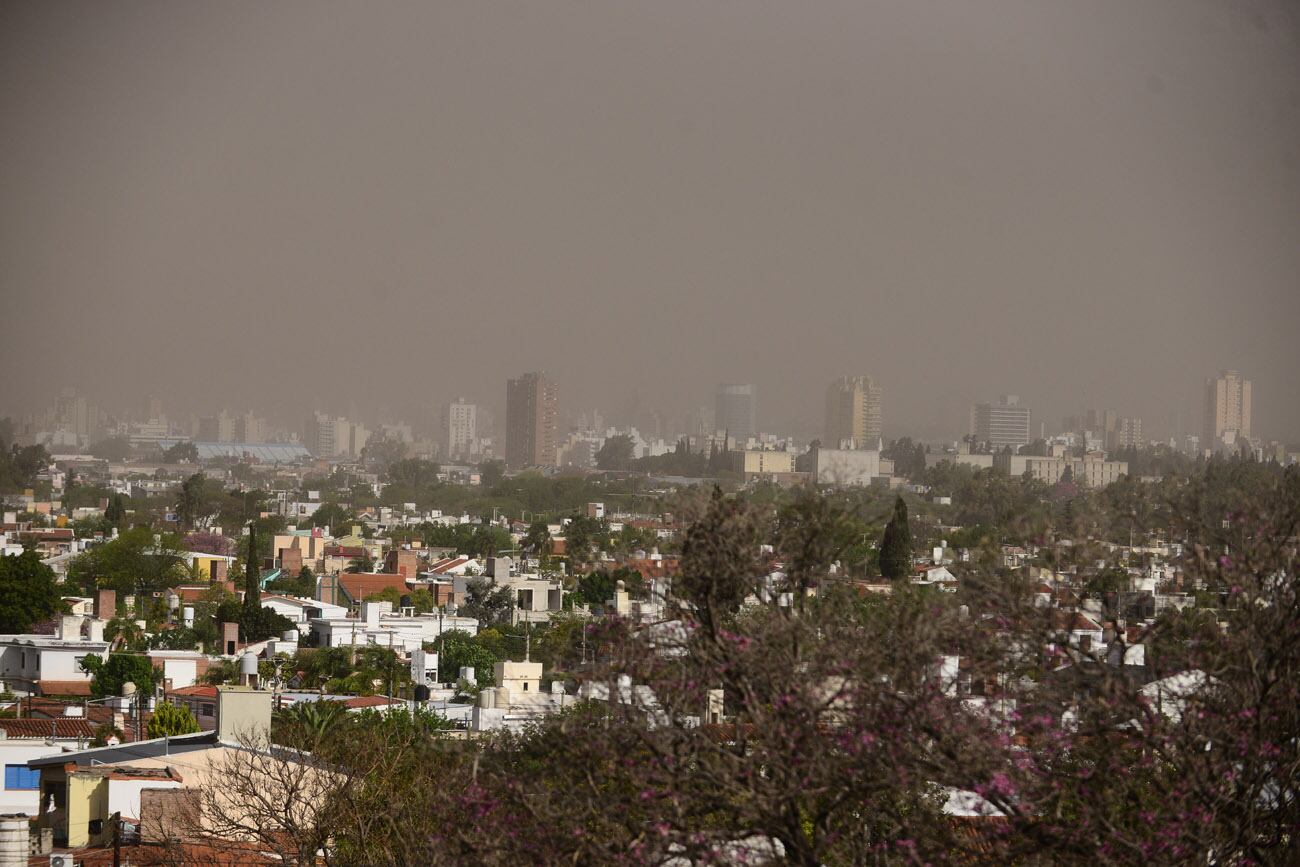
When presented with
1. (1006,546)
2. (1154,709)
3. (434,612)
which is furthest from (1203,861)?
(434,612)

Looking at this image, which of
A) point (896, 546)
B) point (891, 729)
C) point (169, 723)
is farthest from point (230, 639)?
point (891, 729)

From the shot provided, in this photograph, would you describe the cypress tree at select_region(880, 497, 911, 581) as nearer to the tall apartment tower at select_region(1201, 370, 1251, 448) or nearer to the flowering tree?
the flowering tree

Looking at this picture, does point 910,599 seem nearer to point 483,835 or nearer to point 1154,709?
point 1154,709

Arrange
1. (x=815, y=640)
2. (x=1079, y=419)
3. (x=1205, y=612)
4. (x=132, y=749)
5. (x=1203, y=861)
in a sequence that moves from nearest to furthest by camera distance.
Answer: (x=1203, y=861) < (x=815, y=640) < (x=1205, y=612) < (x=132, y=749) < (x=1079, y=419)

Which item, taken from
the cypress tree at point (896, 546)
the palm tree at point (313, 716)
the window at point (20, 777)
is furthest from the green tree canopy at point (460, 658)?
the window at point (20, 777)

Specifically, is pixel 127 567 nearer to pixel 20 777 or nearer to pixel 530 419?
pixel 20 777

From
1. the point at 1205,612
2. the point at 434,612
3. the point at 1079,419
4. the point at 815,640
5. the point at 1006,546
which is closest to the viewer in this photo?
the point at 815,640

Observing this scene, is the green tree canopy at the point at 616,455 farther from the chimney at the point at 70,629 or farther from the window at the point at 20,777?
the window at the point at 20,777
